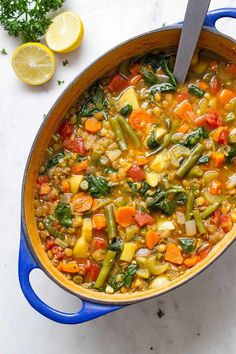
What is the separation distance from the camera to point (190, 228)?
413cm

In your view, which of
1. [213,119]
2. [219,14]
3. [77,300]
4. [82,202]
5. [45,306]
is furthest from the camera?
[77,300]

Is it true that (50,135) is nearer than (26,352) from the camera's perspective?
Yes

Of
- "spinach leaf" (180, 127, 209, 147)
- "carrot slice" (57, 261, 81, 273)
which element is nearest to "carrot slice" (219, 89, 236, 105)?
"spinach leaf" (180, 127, 209, 147)

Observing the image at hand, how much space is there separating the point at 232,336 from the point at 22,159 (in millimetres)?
1881

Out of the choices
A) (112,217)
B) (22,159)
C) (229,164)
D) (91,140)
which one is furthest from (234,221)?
(22,159)

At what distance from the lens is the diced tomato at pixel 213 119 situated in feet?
13.6

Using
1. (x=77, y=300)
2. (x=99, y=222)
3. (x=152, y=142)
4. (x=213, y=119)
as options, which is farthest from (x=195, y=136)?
(x=77, y=300)

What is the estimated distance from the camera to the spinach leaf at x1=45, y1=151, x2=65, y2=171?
A: 4316 millimetres

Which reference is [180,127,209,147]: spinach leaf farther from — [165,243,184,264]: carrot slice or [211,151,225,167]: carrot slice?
[165,243,184,264]: carrot slice

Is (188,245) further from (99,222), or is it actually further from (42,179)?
(42,179)

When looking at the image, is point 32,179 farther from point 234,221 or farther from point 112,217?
point 234,221

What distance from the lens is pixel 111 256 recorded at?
4.18 metres

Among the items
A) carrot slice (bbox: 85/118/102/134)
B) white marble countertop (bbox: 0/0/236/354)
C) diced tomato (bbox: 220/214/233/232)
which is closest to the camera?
diced tomato (bbox: 220/214/233/232)

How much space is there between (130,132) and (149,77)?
0.38 m
